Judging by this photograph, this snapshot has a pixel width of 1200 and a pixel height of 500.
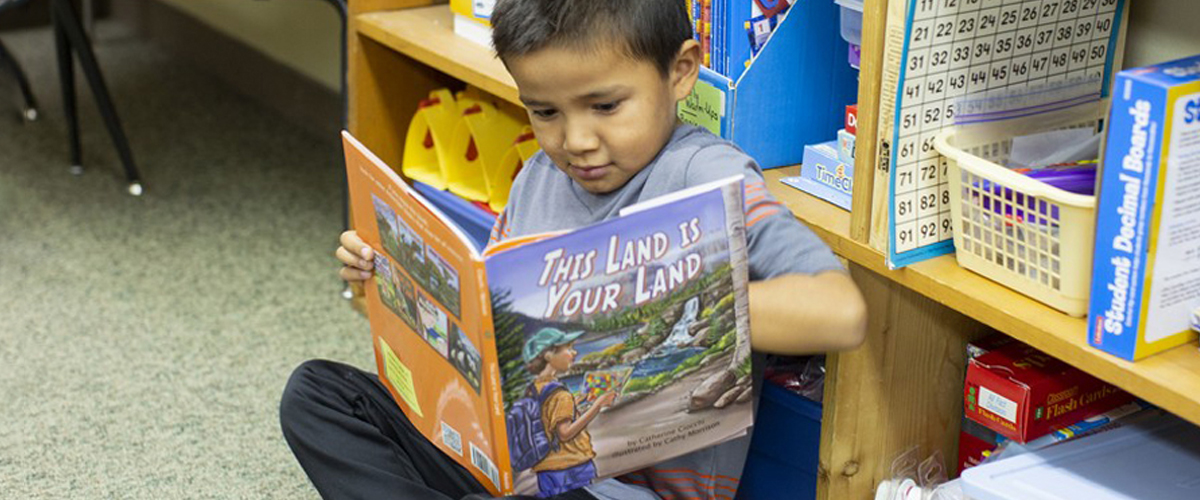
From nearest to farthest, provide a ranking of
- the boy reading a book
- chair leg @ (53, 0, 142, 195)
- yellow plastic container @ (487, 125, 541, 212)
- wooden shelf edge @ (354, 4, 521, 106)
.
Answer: the boy reading a book, wooden shelf edge @ (354, 4, 521, 106), yellow plastic container @ (487, 125, 541, 212), chair leg @ (53, 0, 142, 195)

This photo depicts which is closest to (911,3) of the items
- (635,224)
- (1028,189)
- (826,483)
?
(1028,189)

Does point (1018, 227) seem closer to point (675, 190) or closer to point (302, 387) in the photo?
point (675, 190)

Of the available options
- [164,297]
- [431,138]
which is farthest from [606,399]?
[164,297]

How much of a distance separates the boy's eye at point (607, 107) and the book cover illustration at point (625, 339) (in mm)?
155

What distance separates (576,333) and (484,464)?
0.46 feet

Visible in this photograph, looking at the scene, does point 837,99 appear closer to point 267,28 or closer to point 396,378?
point 396,378

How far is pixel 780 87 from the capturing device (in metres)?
1.18

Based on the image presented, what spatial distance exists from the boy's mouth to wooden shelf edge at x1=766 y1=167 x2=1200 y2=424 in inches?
7.0

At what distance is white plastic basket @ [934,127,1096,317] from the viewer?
2.96 feet

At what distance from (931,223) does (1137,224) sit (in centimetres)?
20

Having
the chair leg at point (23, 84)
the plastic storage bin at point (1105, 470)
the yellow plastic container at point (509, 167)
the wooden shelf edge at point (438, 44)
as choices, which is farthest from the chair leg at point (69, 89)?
the plastic storage bin at point (1105, 470)

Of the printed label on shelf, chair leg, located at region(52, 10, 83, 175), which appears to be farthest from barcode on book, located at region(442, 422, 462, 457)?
chair leg, located at region(52, 10, 83, 175)

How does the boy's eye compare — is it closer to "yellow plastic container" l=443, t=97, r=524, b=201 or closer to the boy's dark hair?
the boy's dark hair

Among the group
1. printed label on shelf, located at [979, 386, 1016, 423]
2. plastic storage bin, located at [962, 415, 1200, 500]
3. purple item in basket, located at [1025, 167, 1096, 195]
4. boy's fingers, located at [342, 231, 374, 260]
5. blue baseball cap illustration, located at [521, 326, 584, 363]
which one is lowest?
plastic storage bin, located at [962, 415, 1200, 500]
